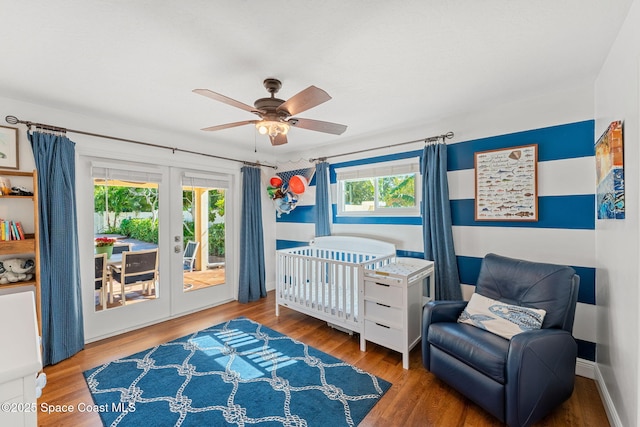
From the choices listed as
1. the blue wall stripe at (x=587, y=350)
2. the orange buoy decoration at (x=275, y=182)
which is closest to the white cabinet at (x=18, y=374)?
the blue wall stripe at (x=587, y=350)

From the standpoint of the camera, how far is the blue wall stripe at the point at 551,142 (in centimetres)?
225

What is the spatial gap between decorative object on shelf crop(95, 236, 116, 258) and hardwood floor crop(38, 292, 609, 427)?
935 mm

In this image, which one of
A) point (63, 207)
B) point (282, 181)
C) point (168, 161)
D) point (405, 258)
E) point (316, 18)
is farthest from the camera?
point (282, 181)

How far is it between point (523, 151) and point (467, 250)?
1052 millimetres

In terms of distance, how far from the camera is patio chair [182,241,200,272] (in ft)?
11.9

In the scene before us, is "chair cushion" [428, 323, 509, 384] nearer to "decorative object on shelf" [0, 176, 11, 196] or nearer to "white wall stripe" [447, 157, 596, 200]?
"white wall stripe" [447, 157, 596, 200]

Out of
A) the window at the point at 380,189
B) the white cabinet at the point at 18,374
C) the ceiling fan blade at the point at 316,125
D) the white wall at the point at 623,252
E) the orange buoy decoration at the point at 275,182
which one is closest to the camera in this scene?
the white cabinet at the point at 18,374

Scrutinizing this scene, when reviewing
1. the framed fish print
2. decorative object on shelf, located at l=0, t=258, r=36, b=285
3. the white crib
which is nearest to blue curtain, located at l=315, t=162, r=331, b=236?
A: the white crib

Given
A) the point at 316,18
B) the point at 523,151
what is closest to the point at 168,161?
the point at 316,18

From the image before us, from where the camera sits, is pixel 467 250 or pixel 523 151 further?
pixel 467 250

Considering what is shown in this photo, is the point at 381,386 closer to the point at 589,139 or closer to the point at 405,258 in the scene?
the point at 405,258

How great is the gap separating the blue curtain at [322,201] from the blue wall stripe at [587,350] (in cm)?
276

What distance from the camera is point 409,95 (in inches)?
95.0

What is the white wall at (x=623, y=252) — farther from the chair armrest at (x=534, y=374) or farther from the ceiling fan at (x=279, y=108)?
the ceiling fan at (x=279, y=108)
